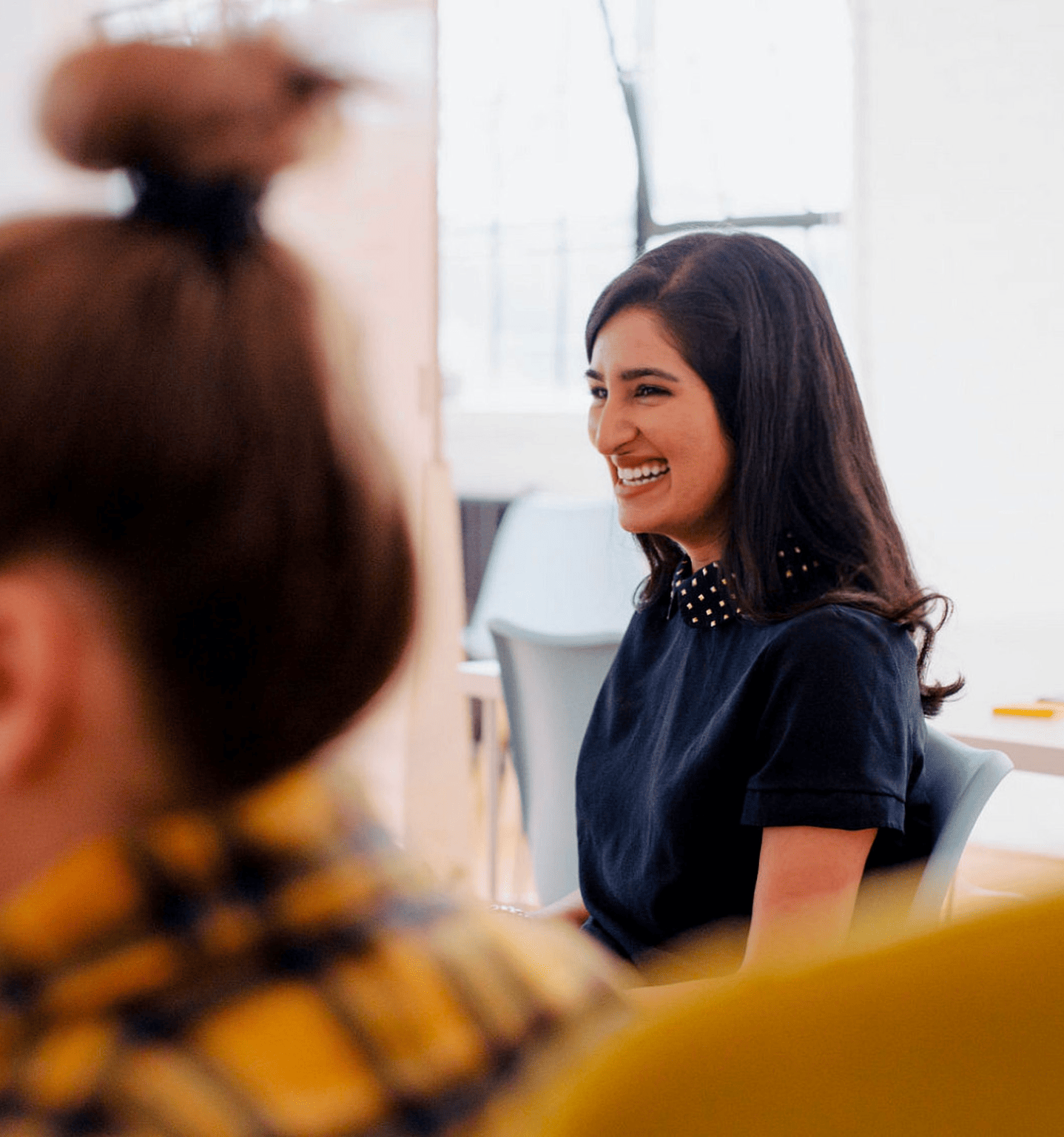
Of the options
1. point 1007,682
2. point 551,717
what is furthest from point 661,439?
point 1007,682

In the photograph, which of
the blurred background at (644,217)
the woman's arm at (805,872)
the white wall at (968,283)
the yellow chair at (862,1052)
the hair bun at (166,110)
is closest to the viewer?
the yellow chair at (862,1052)

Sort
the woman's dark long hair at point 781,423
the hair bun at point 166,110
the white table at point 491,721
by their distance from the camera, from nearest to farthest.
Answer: the hair bun at point 166,110 → the woman's dark long hair at point 781,423 → the white table at point 491,721

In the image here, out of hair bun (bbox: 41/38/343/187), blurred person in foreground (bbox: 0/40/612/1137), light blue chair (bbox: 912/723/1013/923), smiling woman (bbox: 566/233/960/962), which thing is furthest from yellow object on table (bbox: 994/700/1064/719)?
hair bun (bbox: 41/38/343/187)

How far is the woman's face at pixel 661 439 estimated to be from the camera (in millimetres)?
1337

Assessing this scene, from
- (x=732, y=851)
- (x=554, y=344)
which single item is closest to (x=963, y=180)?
(x=554, y=344)

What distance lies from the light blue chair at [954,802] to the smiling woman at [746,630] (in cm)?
3

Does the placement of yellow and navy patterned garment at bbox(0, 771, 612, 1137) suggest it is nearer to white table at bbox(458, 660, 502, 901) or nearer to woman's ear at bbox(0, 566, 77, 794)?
woman's ear at bbox(0, 566, 77, 794)

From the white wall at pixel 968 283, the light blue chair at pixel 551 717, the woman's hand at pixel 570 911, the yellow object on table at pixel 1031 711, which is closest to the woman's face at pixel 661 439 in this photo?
the woman's hand at pixel 570 911

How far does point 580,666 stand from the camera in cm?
195

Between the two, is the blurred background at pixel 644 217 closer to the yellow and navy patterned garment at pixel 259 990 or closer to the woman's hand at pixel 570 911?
the yellow and navy patterned garment at pixel 259 990

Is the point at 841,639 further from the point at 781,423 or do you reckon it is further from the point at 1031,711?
the point at 1031,711

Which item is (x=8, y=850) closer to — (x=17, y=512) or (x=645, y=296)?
(x=17, y=512)

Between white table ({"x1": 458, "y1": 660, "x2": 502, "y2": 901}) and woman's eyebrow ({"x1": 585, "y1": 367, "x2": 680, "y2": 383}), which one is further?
white table ({"x1": 458, "y1": 660, "x2": 502, "y2": 901})

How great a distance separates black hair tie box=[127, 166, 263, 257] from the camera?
0.49 metres
